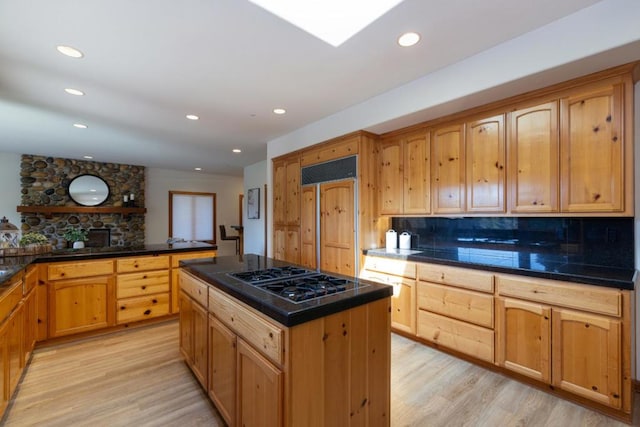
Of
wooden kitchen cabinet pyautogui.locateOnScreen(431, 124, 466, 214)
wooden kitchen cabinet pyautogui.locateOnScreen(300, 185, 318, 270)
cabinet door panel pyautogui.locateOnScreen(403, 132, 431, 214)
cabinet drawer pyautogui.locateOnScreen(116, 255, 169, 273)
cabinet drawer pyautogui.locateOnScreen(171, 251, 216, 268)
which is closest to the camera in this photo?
wooden kitchen cabinet pyautogui.locateOnScreen(431, 124, 466, 214)

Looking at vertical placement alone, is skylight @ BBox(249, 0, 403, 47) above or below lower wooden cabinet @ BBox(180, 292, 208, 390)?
above

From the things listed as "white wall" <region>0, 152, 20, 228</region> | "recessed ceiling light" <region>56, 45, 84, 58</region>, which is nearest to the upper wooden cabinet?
"recessed ceiling light" <region>56, 45, 84, 58</region>

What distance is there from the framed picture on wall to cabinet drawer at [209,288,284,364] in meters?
5.38

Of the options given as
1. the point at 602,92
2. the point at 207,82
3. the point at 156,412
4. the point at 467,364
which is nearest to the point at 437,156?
the point at 602,92

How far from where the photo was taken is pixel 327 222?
367cm

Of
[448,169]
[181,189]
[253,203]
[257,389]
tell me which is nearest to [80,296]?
[257,389]

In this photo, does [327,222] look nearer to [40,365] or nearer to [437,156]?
[437,156]

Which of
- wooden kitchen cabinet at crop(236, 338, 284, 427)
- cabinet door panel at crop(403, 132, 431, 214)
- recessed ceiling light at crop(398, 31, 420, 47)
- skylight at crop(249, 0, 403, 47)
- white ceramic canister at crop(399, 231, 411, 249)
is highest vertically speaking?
skylight at crop(249, 0, 403, 47)

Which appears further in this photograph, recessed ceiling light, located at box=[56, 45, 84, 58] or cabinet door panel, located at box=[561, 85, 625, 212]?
recessed ceiling light, located at box=[56, 45, 84, 58]

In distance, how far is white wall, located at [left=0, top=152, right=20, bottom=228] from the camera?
5.81 m

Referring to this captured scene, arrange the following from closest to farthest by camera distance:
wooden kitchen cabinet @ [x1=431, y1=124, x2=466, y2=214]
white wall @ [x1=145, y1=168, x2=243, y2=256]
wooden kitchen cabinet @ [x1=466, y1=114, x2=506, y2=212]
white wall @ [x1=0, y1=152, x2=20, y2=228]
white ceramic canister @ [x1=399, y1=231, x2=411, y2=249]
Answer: wooden kitchen cabinet @ [x1=466, y1=114, x2=506, y2=212] → wooden kitchen cabinet @ [x1=431, y1=124, x2=466, y2=214] → white ceramic canister @ [x1=399, y1=231, x2=411, y2=249] → white wall @ [x1=0, y1=152, x2=20, y2=228] → white wall @ [x1=145, y1=168, x2=243, y2=256]

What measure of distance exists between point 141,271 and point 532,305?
378 cm

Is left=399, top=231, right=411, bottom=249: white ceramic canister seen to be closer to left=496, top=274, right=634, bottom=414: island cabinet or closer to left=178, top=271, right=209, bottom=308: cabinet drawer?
left=496, top=274, right=634, bottom=414: island cabinet

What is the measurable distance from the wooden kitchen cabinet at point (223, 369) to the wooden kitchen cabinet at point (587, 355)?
2.15 m
